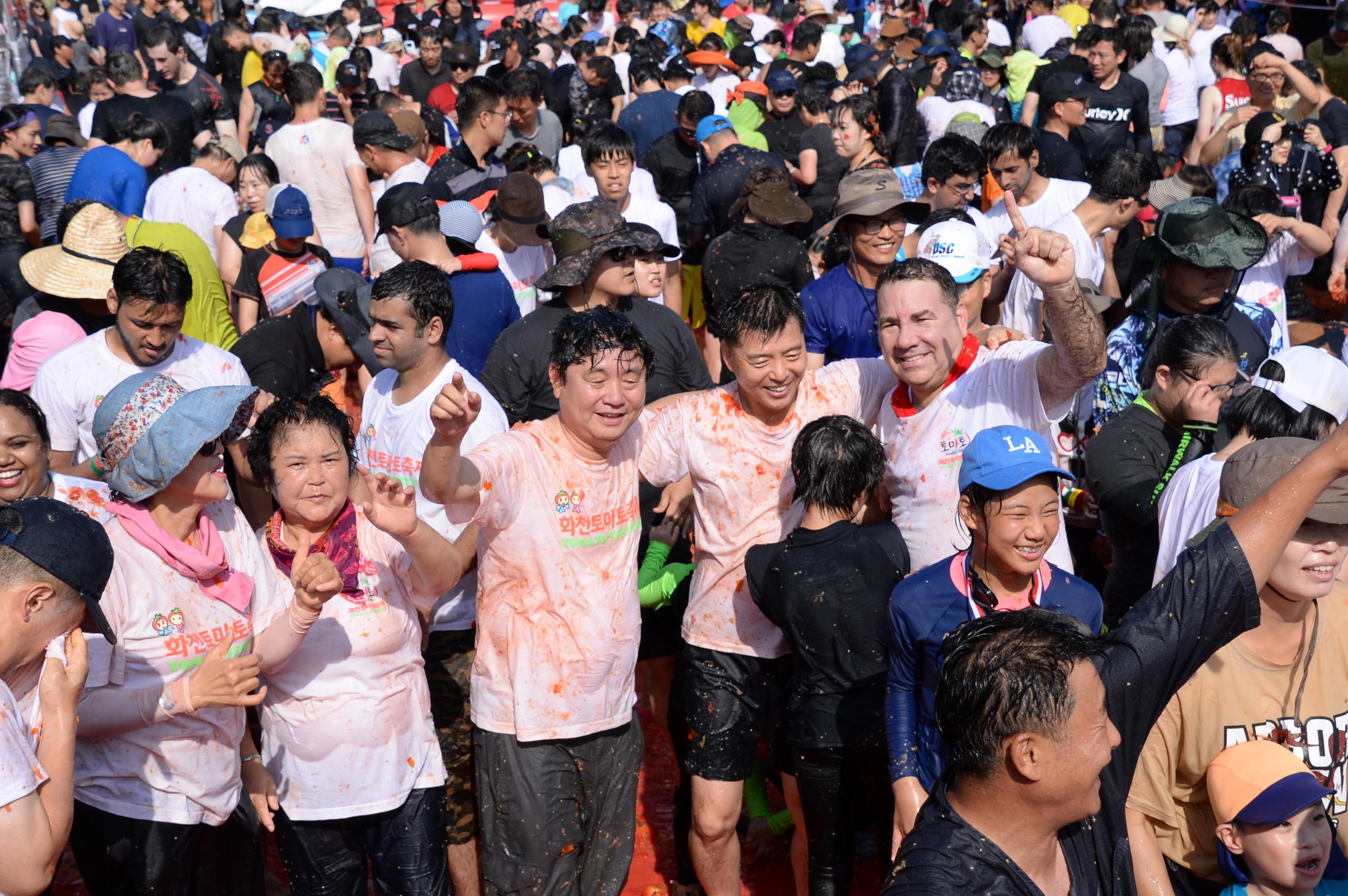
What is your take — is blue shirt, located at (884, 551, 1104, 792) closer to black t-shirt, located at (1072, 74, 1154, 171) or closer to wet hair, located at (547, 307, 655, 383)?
wet hair, located at (547, 307, 655, 383)

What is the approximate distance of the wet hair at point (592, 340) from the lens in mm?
3250

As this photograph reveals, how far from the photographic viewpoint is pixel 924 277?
347 cm

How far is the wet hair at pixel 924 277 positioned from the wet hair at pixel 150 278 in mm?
2469

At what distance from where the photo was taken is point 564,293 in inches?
180

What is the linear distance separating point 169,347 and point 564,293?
1.48 meters

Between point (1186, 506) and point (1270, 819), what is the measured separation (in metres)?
0.99

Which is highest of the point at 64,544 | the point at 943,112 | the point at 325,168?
the point at 943,112

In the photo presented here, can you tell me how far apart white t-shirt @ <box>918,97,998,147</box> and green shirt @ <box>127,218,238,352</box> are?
574 centimetres

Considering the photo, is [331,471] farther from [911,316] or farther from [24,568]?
[911,316]

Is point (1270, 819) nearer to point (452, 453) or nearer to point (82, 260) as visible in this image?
point (452, 453)

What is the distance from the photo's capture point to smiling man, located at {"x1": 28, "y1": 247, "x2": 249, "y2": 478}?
406 centimetres

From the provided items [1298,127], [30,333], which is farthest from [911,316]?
[1298,127]

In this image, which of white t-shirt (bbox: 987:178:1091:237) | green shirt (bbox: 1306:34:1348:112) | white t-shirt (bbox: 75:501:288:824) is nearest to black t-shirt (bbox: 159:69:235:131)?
white t-shirt (bbox: 987:178:1091:237)

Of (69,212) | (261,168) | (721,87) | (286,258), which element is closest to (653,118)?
(721,87)
